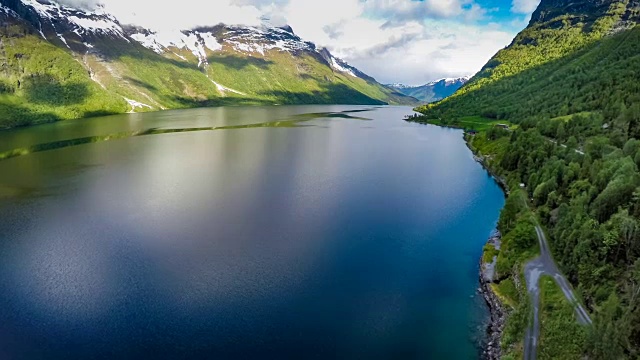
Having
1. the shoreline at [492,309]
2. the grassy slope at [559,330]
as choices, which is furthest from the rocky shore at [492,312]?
the grassy slope at [559,330]

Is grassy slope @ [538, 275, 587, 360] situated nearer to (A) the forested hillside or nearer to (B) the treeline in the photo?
(A) the forested hillside

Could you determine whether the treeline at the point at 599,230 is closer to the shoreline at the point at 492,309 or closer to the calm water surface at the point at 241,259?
the shoreline at the point at 492,309

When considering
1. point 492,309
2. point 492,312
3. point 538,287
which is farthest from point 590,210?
point 492,312

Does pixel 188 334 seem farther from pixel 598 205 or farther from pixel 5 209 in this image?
pixel 5 209

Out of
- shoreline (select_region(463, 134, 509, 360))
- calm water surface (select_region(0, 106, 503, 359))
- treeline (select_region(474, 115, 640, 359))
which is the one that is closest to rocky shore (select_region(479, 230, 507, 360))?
shoreline (select_region(463, 134, 509, 360))

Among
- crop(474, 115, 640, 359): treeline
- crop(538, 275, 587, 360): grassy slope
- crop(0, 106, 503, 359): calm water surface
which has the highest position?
crop(474, 115, 640, 359): treeline

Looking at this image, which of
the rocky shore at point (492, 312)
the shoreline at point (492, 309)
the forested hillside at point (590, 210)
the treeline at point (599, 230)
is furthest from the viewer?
the shoreline at point (492, 309)

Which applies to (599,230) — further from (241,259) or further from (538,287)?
(241,259)

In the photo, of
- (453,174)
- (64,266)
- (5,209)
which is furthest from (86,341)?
(453,174)
